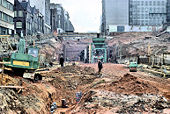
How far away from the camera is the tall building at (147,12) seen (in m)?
89.6

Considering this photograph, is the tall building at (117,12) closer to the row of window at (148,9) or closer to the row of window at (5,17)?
the row of window at (148,9)

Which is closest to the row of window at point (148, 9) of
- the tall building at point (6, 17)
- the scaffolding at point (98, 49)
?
the scaffolding at point (98, 49)

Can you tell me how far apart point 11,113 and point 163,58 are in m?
19.9

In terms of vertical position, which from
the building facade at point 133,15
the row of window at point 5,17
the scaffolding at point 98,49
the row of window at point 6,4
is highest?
the building facade at point 133,15

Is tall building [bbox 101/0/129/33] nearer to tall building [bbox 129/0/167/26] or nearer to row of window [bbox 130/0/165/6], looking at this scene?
tall building [bbox 129/0/167/26]

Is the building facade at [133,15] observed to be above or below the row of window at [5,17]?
above

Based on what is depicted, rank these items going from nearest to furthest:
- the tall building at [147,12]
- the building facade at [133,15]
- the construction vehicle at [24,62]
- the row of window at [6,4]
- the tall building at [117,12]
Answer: the construction vehicle at [24,62], the row of window at [6,4], the building facade at [133,15], the tall building at [117,12], the tall building at [147,12]

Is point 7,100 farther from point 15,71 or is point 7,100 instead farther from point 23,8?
point 23,8

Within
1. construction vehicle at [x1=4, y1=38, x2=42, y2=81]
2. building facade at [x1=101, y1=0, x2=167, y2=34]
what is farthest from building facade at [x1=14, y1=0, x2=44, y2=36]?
construction vehicle at [x1=4, y1=38, x2=42, y2=81]

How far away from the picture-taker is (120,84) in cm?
1162

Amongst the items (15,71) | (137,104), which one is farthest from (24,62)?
(137,104)

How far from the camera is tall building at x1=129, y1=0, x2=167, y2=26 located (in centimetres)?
8962

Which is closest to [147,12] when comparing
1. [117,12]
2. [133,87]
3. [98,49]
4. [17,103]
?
[117,12]

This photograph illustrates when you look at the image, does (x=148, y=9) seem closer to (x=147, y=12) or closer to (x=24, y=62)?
(x=147, y=12)
